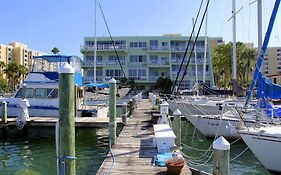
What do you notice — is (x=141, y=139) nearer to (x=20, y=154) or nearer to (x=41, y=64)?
(x=20, y=154)

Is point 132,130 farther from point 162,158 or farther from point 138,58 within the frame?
point 138,58

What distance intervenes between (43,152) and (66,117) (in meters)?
12.2

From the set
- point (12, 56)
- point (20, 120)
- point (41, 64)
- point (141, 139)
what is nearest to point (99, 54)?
point (41, 64)

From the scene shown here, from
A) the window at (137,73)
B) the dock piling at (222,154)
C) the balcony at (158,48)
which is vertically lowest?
the dock piling at (222,154)

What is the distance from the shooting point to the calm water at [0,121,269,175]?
14378mm

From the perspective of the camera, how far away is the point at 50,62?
89.8 ft

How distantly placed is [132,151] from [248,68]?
213 ft

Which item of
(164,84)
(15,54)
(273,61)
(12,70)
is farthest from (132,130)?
(273,61)

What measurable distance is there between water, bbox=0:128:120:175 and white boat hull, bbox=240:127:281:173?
20.4ft

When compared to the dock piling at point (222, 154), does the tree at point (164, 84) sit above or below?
above

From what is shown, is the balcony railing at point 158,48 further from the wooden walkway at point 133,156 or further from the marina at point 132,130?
the wooden walkway at point 133,156

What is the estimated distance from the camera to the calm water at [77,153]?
1438 cm

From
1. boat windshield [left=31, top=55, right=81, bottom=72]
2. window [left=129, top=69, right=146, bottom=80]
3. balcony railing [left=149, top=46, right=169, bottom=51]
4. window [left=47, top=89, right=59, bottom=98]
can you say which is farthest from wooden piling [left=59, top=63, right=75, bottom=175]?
balcony railing [left=149, top=46, right=169, bottom=51]

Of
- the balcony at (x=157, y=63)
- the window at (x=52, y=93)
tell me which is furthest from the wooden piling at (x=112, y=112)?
the balcony at (x=157, y=63)
